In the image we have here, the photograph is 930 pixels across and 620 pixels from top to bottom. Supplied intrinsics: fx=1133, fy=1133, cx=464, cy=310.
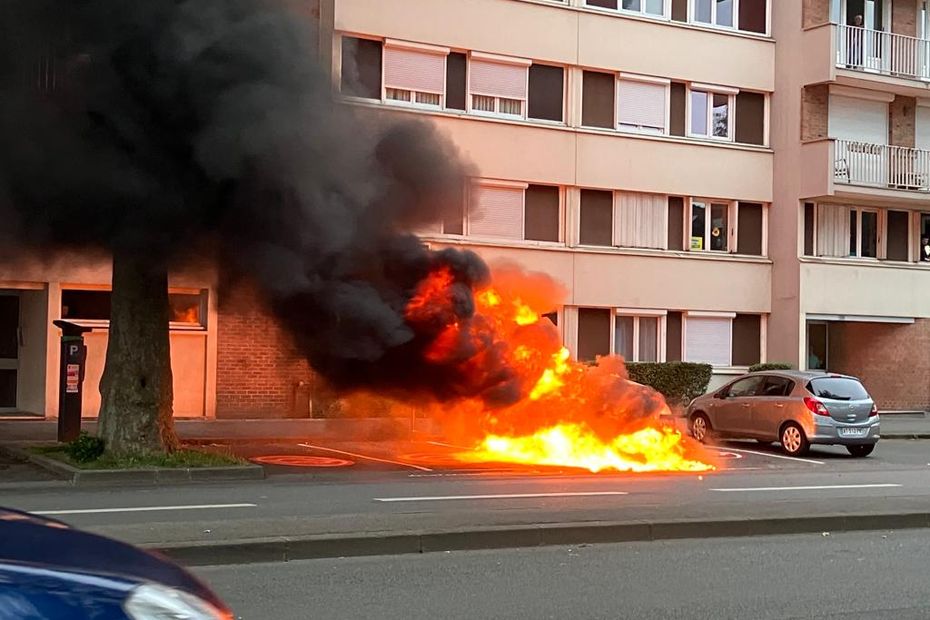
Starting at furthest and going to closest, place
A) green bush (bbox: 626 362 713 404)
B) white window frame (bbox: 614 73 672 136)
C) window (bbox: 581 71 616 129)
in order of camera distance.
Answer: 1. white window frame (bbox: 614 73 672 136)
2. window (bbox: 581 71 616 129)
3. green bush (bbox: 626 362 713 404)

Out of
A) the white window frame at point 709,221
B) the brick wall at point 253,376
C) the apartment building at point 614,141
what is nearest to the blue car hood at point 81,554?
the brick wall at point 253,376

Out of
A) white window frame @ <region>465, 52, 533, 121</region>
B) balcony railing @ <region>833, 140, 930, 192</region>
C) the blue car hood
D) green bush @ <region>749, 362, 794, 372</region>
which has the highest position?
white window frame @ <region>465, 52, 533, 121</region>

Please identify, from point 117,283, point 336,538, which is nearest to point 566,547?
point 336,538

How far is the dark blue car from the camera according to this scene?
2896 mm

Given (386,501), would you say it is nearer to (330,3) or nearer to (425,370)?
(425,370)

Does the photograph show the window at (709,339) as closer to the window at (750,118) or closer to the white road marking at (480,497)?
the window at (750,118)

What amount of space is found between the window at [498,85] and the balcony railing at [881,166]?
8.06m

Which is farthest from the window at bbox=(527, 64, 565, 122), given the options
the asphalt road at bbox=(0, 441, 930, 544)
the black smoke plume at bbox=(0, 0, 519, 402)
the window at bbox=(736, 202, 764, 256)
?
the asphalt road at bbox=(0, 441, 930, 544)

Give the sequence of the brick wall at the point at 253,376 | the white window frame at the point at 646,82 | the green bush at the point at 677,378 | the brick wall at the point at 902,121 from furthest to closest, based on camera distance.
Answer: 1. the brick wall at the point at 902,121
2. the white window frame at the point at 646,82
3. the green bush at the point at 677,378
4. the brick wall at the point at 253,376

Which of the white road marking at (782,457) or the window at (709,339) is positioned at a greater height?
the window at (709,339)

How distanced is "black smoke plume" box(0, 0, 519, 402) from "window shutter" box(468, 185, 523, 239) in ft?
34.0

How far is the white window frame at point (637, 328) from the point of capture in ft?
88.0

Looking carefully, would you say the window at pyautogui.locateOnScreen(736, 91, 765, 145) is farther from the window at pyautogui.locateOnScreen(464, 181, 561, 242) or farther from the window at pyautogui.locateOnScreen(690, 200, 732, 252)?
the window at pyautogui.locateOnScreen(464, 181, 561, 242)

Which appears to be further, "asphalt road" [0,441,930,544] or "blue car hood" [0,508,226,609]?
"asphalt road" [0,441,930,544]
